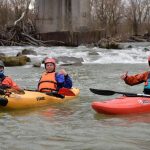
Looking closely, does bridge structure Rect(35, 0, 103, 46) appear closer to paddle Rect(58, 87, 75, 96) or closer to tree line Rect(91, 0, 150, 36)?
tree line Rect(91, 0, 150, 36)

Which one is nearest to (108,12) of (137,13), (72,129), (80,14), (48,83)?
(137,13)

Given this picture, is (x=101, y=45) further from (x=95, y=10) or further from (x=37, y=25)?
(x=95, y=10)

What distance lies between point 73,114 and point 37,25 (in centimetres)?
2469

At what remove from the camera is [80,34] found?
3030 centimetres

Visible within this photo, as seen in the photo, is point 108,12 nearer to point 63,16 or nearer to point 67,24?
point 63,16

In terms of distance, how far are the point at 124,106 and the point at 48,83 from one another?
1939mm

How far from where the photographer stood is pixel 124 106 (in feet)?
22.5

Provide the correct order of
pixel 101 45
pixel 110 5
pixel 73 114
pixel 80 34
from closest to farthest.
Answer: pixel 73 114, pixel 101 45, pixel 80 34, pixel 110 5

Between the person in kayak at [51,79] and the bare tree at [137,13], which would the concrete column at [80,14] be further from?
the person in kayak at [51,79]

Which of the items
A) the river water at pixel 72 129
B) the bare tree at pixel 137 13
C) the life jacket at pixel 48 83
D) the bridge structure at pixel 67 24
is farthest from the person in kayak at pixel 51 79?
the bare tree at pixel 137 13

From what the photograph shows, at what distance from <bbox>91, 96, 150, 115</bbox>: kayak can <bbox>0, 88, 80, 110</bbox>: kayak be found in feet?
4.04

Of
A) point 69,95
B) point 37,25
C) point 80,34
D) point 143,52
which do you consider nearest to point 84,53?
point 143,52

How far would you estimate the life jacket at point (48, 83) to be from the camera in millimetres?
8250

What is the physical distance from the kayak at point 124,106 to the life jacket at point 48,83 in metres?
1.53
